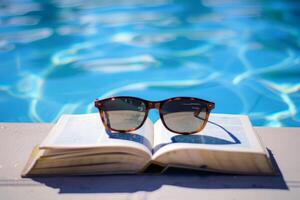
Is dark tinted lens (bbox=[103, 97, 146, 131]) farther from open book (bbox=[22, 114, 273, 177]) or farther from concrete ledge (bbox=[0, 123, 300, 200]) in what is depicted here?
concrete ledge (bbox=[0, 123, 300, 200])

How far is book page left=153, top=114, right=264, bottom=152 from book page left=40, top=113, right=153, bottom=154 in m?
0.04

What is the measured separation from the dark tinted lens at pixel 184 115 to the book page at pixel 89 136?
0.07 meters

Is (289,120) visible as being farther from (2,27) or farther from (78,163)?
(2,27)

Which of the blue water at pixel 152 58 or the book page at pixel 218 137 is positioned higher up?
the blue water at pixel 152 58

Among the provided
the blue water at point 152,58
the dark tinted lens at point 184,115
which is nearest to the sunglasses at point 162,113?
the dark tinted lens at point 184,115

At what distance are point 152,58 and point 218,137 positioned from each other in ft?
7.25

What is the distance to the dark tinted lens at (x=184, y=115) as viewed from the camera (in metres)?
1.01

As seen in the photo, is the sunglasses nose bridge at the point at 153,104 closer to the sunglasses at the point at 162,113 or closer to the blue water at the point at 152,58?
the sunglasses at the point at 162,113

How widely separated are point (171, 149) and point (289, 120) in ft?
4.72

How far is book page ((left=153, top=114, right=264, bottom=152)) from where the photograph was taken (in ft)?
2.89

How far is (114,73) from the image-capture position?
281 centimetres

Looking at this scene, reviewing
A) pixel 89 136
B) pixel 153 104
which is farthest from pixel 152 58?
pixel 89 136

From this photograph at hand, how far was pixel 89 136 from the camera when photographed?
95 centimetres

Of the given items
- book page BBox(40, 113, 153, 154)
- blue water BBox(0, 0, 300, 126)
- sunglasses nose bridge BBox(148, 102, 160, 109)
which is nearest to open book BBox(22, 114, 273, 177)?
book page BBox(40, 113, 153, 154)
